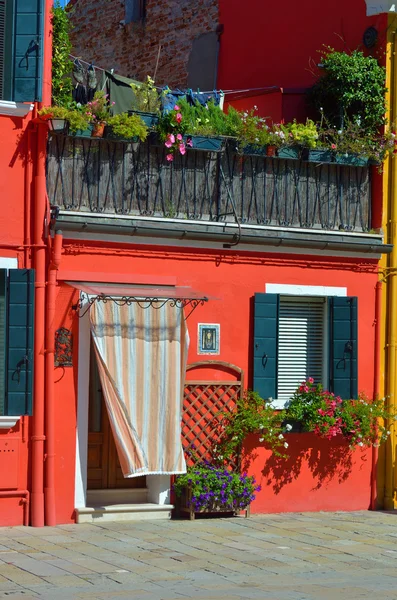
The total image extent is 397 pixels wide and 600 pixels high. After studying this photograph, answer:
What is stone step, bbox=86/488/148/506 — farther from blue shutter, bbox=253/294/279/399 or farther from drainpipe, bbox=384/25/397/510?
drainpipe, bbox=384/25/397/510

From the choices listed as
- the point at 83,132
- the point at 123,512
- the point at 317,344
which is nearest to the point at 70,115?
the point at 83,132

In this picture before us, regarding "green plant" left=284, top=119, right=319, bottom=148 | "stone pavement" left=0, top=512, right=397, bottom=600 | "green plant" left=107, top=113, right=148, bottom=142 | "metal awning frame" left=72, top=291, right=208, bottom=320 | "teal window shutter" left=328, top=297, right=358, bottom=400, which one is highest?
"green plant" left=284, top=119, right=319, bottom=148

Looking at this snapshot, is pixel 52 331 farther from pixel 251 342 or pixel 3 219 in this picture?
pixel 251 342

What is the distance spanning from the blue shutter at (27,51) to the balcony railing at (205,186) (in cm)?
63

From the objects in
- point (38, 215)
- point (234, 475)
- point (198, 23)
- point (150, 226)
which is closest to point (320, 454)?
point (234, 475)

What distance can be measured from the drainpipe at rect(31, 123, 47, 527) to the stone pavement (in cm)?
43

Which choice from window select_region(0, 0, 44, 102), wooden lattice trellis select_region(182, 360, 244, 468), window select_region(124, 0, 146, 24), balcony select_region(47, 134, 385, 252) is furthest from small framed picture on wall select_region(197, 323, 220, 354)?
window select_region(124, 0, 146, 24)

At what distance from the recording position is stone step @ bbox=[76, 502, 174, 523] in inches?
512

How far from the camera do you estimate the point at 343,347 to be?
48.3 ft

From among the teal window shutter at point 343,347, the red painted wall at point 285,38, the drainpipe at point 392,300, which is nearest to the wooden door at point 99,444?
the teal window shutter at point 343,347

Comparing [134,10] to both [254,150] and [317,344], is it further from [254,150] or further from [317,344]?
[317,344]

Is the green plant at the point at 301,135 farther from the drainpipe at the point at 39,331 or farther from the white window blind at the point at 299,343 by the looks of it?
the drainpipe at the point at 39,331

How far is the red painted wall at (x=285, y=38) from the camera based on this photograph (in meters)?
15.8

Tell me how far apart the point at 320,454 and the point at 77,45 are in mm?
9946
